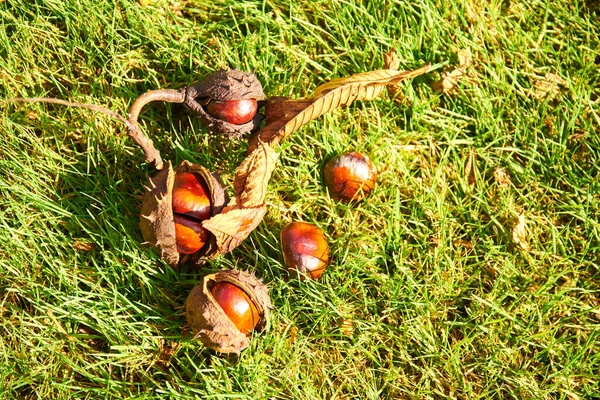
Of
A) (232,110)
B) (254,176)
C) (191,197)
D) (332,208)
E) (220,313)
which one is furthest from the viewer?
(332,208)

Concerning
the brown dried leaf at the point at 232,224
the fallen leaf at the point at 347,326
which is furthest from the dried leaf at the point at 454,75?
the fallen leaf at the point at 347,326

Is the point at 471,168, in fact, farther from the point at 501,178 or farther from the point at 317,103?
the point at 317,103

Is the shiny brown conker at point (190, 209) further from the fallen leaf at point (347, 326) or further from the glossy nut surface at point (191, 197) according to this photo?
the fallen leaf at point (347, 326)

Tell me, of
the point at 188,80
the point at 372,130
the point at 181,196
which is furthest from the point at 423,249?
the point at 188,80

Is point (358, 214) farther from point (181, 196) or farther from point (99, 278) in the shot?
point (99, 278)

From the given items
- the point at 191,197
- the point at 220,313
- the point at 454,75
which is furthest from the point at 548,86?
the point at 220,313

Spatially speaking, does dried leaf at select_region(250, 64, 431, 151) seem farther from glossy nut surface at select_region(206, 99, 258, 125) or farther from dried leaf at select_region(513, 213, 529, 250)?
dried leaf at select_region(513, 213, 529, 250)
